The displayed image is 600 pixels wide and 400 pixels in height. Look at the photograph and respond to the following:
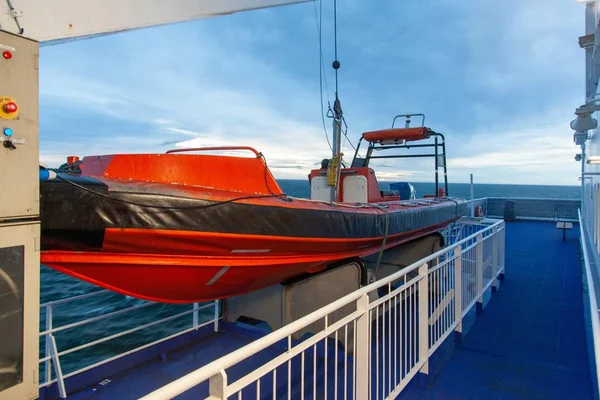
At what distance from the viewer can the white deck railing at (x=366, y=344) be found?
1.17 meters

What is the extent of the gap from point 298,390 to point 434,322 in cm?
118

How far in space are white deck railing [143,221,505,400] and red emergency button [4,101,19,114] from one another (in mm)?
1126

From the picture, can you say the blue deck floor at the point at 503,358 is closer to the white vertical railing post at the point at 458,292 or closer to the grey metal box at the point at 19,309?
the white vertical railing post at the point at 458,292

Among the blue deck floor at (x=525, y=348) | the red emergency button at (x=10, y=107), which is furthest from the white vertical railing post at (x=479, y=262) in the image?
the red emergency button at (x=10, y=107)

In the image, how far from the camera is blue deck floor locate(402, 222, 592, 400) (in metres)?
2.63

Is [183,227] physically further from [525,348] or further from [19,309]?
[525,348]

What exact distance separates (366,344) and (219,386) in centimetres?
103

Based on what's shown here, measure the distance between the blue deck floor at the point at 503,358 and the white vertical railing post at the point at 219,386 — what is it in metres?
1.87

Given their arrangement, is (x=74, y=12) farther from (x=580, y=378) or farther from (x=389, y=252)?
(x=580, y=378)

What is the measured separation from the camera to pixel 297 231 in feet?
8.39

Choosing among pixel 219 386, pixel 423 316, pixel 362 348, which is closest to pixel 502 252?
pixel 423 316

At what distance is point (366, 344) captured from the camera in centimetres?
187

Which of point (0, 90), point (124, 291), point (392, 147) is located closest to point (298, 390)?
point (124, 291)

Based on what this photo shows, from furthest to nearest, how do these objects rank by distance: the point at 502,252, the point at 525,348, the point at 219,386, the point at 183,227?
the point at 502,252
the point at 525,348
the point at 183,227
the point at 219,386
